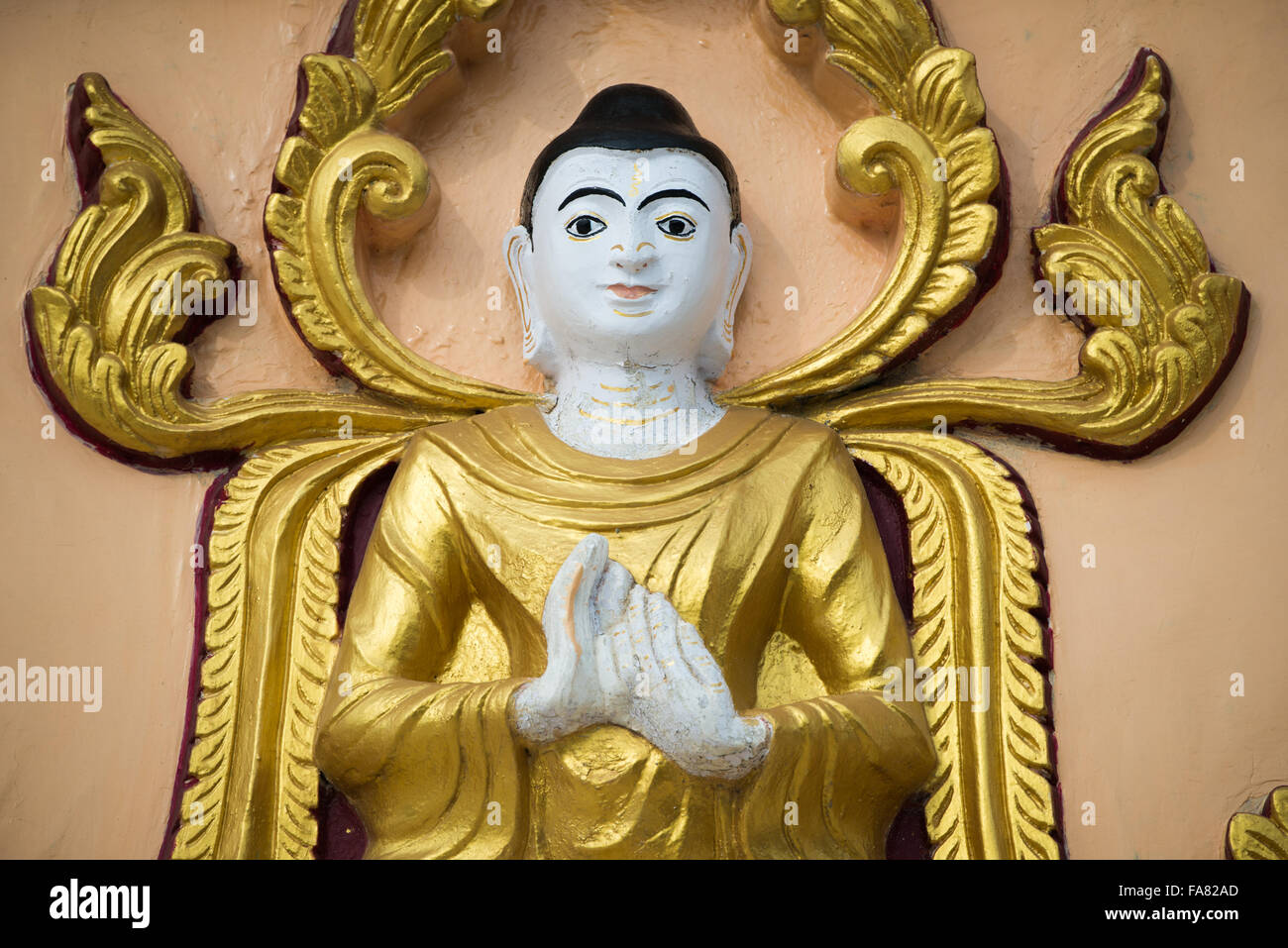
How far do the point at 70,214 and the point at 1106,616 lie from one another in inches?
75.6

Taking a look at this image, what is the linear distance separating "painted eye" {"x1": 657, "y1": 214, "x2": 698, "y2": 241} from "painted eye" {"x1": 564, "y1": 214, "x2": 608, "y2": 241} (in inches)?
3.9

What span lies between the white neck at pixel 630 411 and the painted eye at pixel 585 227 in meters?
0.21

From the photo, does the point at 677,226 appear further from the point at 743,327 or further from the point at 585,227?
the point at 743,327

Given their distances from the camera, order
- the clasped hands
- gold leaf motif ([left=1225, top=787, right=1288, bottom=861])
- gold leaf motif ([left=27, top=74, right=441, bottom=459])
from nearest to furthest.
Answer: the clasped hands → gold leaf motif ([left=1225, top=787, right=1288, bottom=861]) → gold leaf motif ([left=27, top=74, right=441, bottom=459])

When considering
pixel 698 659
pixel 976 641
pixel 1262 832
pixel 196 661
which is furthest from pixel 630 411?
pixel 1262 832

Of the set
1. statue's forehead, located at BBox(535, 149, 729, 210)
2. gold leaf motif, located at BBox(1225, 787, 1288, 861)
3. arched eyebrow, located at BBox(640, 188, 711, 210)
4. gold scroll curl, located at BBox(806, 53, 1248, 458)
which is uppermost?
statue's forehead, located at BBox(535, 149, 729, 210)

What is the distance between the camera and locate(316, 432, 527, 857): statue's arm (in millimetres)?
2730

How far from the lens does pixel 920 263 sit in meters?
3.20

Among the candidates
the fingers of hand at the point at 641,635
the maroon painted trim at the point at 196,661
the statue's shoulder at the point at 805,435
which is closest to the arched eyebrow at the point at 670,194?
the statue's shoulder at the point at 805,435

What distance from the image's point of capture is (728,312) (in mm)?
3209

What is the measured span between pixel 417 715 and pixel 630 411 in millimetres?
645

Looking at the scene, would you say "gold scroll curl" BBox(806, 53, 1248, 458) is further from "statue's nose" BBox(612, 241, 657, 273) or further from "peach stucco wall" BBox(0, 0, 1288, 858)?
"statue's nose" BBox(612, 241, 657, 273)

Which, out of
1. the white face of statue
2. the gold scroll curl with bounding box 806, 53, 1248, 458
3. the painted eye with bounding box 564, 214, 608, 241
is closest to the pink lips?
the white face of statue

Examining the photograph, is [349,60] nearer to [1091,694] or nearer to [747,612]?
[747,612]
